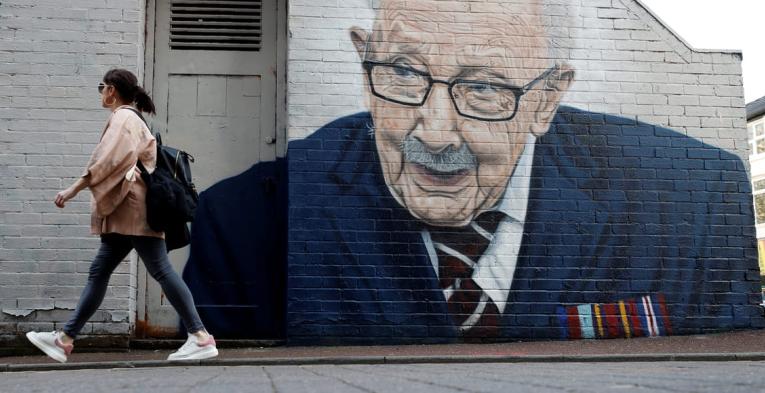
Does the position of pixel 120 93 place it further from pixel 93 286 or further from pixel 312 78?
pixel 312 78

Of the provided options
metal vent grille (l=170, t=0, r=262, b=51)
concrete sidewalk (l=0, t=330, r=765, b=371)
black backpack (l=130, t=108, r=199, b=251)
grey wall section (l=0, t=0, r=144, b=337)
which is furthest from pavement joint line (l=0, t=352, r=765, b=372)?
metal vent grille (l=170, t=0, r=262, b=51)

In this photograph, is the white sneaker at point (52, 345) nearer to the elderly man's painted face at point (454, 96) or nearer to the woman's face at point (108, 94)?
the woman's face at point (108, 94)

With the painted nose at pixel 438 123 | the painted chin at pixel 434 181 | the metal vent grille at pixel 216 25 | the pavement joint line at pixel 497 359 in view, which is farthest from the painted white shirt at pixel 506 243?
the metal vent grille at pixel 216 25

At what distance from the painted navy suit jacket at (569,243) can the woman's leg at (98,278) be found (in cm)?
175

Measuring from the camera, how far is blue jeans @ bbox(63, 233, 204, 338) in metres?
5.41

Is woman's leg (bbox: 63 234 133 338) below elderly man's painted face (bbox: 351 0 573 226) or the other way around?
below

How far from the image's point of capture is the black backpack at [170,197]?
5.35 m

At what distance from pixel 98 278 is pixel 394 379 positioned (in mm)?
2150

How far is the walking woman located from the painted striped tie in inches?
89.2

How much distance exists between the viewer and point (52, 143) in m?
6.95

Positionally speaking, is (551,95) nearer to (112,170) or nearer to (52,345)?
(112,170)

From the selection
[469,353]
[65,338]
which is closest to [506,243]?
[469,353]

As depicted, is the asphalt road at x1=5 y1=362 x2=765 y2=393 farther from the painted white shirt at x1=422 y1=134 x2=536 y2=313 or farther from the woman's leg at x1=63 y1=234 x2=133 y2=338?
the painted white shirt at x1=422 y1=134 x2=536 y2=313

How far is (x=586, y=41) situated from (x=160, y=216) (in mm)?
3964
